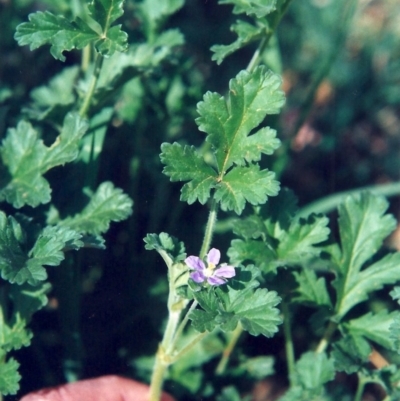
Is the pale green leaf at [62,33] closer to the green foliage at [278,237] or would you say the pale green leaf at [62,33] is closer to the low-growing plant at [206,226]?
the low-growing plant at [206,226]

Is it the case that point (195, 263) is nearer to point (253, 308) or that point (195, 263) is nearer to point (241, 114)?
point (253, 308)

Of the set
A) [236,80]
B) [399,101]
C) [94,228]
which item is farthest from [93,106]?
[399,101]

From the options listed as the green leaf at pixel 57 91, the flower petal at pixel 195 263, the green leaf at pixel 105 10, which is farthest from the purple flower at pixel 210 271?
the green leaf at pixel 57 91

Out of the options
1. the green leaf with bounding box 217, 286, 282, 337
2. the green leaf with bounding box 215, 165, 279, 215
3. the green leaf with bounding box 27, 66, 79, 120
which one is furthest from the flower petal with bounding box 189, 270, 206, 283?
the green leaf with bounding box 27, 66, 79, 120

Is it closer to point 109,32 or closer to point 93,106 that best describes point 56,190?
point 93,106

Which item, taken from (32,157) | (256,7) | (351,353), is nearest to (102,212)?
(32,157)

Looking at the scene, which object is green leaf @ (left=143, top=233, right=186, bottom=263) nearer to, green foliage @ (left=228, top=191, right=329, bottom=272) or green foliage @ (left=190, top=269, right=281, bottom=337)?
green foliage @ (left=190, top=269, right=281, bottom=337)
